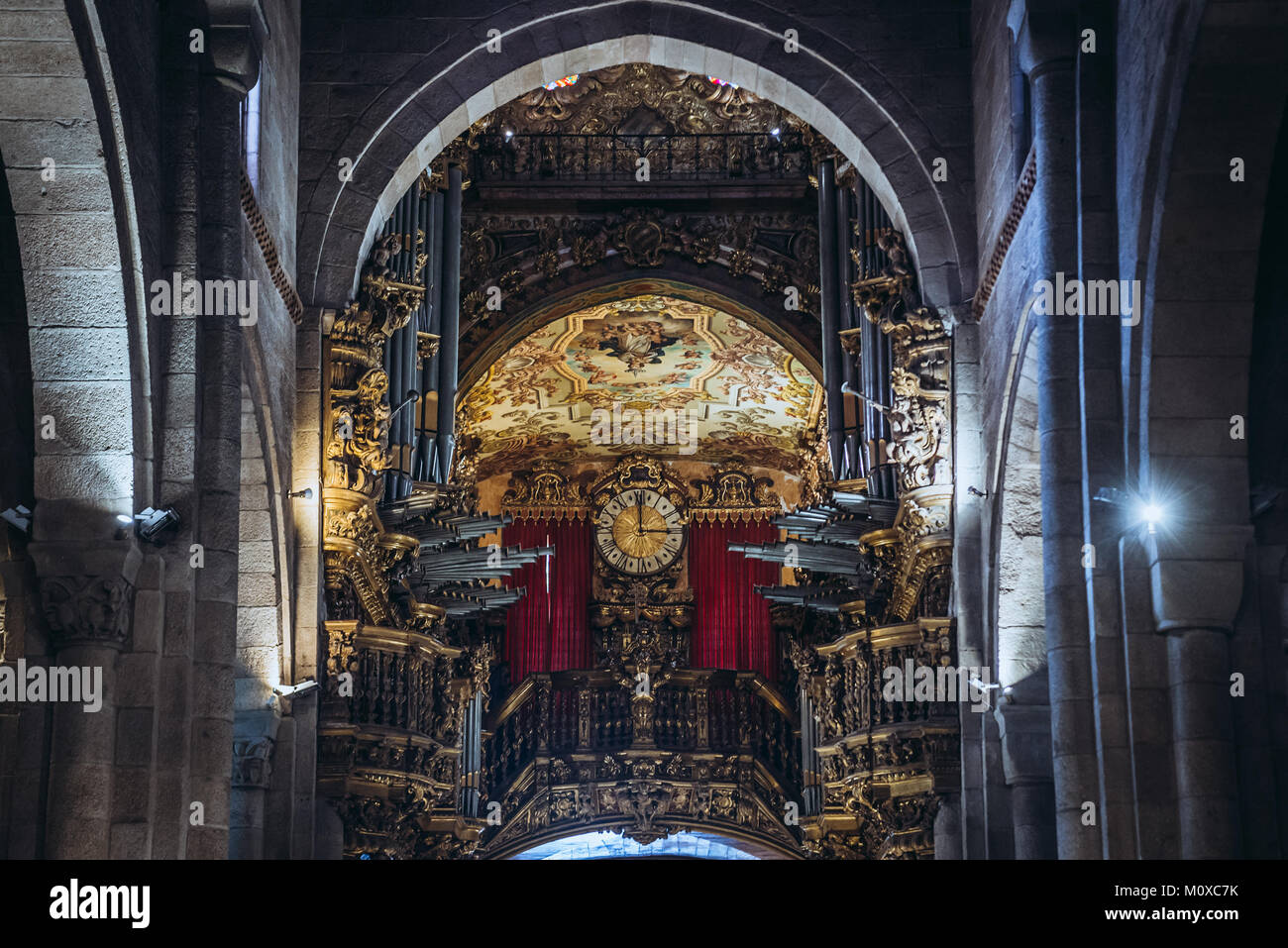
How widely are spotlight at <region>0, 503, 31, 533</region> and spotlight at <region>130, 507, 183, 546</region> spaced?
575 mm

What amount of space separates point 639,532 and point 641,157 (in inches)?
A: 329

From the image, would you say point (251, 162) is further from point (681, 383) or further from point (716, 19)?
point (681, 383)

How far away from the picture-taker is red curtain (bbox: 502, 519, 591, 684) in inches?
1222

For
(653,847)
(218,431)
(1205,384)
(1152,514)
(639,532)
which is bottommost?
(653,847)

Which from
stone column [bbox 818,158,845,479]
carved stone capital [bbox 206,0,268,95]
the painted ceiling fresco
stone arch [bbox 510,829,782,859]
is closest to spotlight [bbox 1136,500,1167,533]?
carved stone capital [bbox 206,0,268,95]

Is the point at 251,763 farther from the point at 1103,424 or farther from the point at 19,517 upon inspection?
the point at 1103,424

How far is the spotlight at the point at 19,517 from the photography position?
1264cm

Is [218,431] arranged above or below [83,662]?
above

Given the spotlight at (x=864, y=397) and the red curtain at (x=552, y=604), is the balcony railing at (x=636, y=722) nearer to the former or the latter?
the red curtain at (x=552, y=604)

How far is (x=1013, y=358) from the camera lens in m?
16.4

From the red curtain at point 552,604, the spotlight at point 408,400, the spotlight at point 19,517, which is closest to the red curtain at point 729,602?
the red curtain at point 552,604

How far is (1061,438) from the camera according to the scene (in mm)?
13328

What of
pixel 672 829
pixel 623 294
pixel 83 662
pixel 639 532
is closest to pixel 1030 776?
pixel 83 662

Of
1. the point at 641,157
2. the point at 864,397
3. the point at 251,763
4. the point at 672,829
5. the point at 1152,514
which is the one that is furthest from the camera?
the point at 672,829
